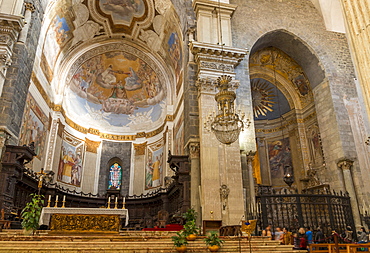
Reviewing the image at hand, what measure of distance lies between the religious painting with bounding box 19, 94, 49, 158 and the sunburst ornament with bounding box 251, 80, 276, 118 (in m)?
12.0

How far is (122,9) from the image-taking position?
18.5 metres

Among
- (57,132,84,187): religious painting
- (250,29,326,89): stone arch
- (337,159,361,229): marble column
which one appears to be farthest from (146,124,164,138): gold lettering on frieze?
(337,159,361,229): marble column

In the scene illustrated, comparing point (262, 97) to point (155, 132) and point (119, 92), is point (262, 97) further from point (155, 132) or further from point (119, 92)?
point (119, 92)

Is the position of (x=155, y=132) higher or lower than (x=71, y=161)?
higher

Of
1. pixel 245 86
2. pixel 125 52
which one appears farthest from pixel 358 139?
pixel 125 52

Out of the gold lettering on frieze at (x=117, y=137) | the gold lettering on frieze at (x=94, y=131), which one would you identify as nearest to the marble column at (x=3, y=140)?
the gold lettering on frieze at (x=94, y=131)

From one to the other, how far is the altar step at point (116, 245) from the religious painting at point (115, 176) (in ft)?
44.5

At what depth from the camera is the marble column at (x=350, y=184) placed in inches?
451

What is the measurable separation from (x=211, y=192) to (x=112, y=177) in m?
12.1

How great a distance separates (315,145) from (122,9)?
45.5 ft

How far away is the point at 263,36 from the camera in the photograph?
46.2ft

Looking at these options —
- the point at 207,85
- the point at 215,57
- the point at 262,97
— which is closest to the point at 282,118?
the point at 262,97

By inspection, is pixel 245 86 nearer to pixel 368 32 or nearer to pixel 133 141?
pixel 368 32

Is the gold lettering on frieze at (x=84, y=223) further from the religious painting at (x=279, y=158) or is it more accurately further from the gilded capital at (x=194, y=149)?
the religious painting at (x=279, y=158)
